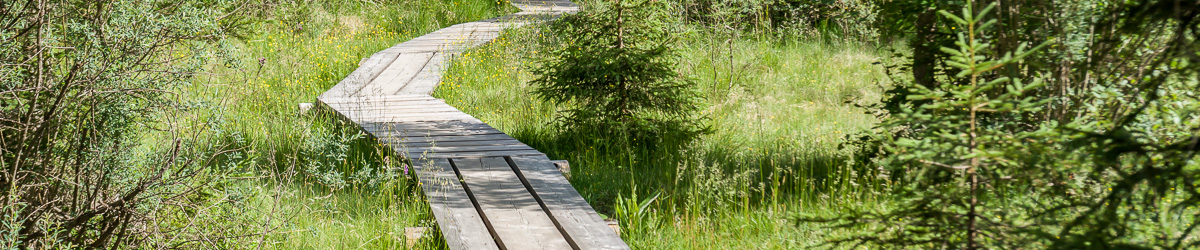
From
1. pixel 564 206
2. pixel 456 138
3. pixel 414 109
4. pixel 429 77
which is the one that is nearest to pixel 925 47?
pixel 564 206

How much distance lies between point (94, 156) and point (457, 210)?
1.51m

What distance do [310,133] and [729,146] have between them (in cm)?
291

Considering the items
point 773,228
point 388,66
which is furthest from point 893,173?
point 388,66

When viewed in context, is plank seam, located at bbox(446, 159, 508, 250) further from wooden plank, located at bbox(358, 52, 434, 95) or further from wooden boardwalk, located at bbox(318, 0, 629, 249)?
wooden plank, located at bbox(358, 52, 434, 95)

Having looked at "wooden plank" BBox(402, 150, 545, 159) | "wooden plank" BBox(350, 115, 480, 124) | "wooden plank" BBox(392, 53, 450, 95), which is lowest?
"wooden plank" BBox(402, 150, 545, 159)

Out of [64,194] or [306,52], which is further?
[306,52]

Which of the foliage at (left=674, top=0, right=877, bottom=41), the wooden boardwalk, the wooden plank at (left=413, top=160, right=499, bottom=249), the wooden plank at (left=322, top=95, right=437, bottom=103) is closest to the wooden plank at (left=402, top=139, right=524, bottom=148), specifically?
Result: the wooden boardwalk

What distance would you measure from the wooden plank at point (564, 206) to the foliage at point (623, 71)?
0.68 metres

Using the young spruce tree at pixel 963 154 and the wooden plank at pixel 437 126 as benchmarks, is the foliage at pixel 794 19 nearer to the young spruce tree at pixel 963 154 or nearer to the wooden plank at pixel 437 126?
the wooden plank at pixel 437 126

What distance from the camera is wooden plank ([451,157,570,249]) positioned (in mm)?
3619

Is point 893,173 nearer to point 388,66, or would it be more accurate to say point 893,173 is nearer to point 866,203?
point 866,203

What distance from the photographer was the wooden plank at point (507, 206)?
362cm

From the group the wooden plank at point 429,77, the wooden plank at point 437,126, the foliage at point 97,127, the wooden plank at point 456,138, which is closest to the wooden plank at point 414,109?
the wooden plank at point 437,126

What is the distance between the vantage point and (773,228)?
3.97m
